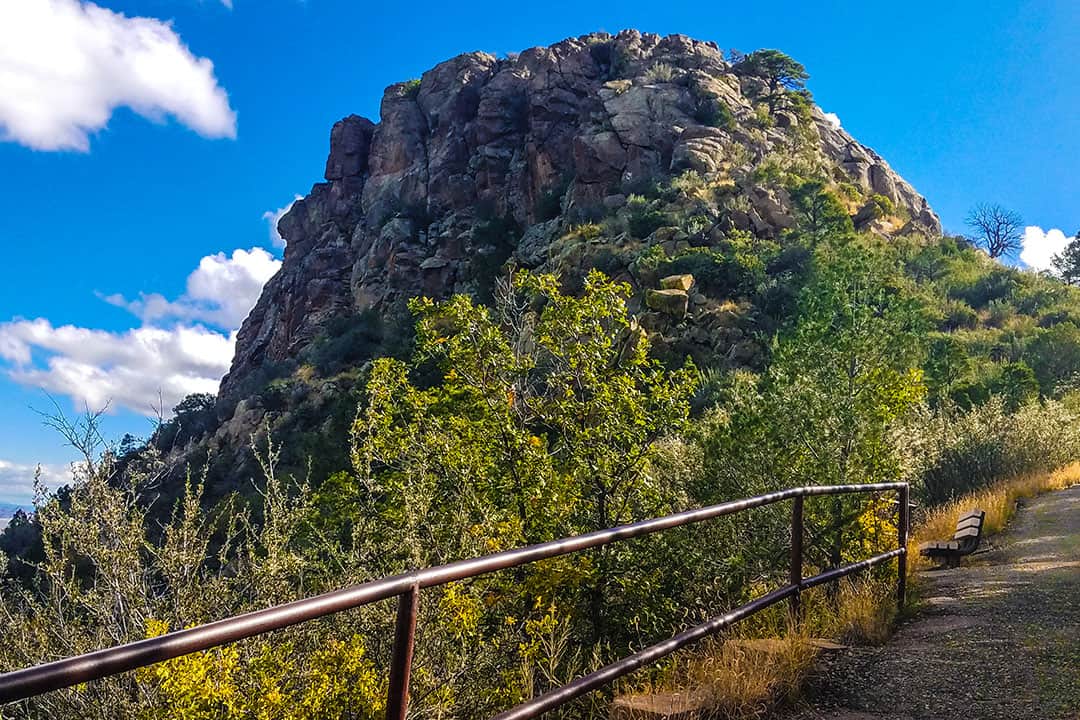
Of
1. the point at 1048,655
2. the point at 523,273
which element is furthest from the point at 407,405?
the point at 1048,655

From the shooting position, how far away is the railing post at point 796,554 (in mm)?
4145

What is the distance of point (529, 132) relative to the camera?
54.2 meters

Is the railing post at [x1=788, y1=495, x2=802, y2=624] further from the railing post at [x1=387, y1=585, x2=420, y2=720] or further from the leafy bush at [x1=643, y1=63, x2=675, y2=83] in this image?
the leafy bush at [x1=643, y1=63, x2=675, y2=83]

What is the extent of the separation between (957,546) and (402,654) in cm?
790

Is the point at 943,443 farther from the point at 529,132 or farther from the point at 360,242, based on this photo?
the point at 360,242

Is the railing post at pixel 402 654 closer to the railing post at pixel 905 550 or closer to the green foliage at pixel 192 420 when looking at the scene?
the railing post at pixel 905 550

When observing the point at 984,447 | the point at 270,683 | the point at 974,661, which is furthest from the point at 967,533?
the point at 270,683

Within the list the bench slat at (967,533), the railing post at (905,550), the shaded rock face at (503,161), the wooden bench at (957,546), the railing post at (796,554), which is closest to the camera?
the railing post at (796,554)

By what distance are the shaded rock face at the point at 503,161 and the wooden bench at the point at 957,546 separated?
30033 millimetres

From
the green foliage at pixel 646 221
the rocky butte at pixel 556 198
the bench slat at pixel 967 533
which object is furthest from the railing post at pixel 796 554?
the green foliage at pixel 646 221

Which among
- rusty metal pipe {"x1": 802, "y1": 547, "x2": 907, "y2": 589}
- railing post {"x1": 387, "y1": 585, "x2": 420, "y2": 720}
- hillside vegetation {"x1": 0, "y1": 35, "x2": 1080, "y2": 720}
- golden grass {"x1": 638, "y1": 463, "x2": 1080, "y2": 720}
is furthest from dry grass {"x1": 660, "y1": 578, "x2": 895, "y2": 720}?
railing post {"x1": 387, "y1": 585, "x2": 420, "y2": 720}

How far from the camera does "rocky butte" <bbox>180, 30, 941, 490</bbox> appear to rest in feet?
113

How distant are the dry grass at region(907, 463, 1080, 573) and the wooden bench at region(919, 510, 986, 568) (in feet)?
0.45

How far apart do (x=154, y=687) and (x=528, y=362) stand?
453 centimetres
